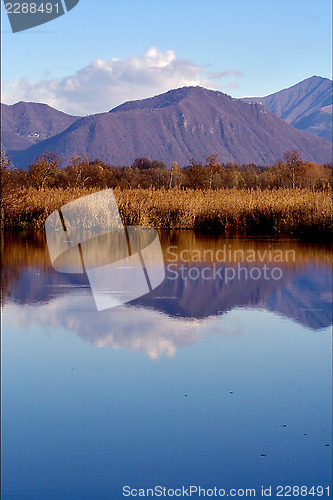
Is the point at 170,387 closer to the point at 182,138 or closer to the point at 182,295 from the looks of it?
the point at 182,295

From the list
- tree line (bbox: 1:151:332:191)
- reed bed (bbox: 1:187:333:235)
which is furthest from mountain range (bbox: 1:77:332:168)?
reed bed (bbox: 1:187:333:235)

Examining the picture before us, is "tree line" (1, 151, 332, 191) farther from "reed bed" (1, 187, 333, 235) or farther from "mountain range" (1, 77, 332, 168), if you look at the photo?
"mountain range" (1, 77, 332, 168)

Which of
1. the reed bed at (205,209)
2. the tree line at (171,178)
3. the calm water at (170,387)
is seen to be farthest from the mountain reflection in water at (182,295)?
the tree line at (171,178)

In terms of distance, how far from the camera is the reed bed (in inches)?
797

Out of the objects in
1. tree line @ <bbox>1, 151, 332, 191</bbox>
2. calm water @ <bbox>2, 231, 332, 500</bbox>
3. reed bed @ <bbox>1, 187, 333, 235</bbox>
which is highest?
tree line @ <bbox>1, 151, 332, 191</bbox>

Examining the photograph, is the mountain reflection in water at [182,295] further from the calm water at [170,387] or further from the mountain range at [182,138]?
the mountain range at [182,138]

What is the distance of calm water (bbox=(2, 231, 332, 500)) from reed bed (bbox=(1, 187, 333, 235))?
30.2 ft

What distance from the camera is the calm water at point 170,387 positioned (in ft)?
14.4

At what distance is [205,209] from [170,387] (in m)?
16.9

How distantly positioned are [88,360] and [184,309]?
271cm

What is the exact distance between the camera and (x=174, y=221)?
2288 centimetres

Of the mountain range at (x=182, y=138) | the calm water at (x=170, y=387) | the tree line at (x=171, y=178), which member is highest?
the mountain range at (x=182, y=138)

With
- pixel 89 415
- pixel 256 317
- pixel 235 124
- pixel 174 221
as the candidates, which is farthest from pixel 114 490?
pixel 235 124

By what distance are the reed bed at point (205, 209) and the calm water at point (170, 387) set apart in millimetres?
9209
